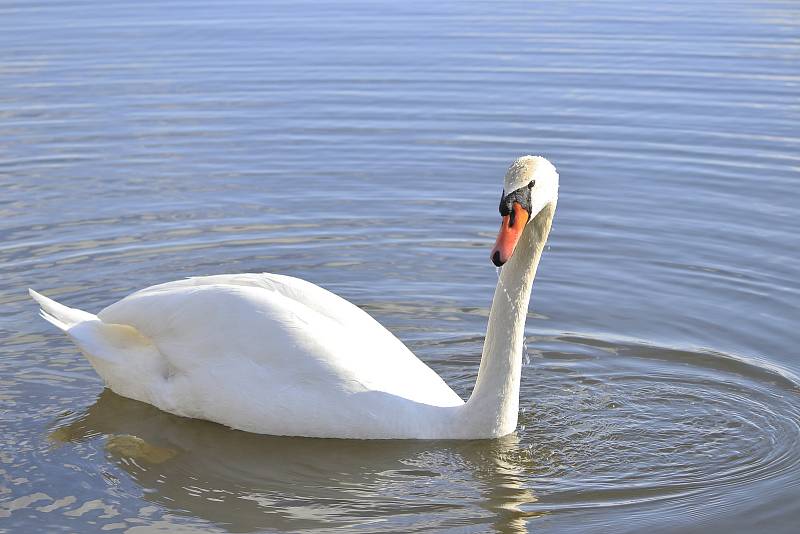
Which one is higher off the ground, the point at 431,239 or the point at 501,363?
the point at 431,239

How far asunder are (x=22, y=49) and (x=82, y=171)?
712cm

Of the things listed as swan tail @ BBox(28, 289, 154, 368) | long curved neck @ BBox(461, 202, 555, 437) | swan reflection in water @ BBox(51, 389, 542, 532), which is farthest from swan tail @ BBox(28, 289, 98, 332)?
long curved neck @ BBox(461, 202, 555, 437)

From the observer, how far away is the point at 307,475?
24.7 ft

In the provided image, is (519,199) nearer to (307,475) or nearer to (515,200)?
(515,200)

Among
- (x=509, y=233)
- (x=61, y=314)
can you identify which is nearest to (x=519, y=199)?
(x=509, y=233)

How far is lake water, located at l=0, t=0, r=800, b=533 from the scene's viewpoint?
24.1ft

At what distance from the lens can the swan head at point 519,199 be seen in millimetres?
7125

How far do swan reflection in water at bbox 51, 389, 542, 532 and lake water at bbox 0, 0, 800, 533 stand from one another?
0.02 m

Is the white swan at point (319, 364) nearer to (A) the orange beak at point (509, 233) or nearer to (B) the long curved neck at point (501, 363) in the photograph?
(B) the long curved neck at point (501, 363)

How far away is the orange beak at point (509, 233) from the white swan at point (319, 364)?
0.30 m

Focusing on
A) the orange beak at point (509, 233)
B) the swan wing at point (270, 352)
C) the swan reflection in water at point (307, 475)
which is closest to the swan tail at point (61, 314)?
the swan wing at point (270, 352)

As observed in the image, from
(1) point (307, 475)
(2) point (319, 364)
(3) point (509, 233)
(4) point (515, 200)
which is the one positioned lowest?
(1) point (307, 475)

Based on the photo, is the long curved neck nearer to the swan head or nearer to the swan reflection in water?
the swan reflection in water

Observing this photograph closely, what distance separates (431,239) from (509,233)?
4449 millimetres
